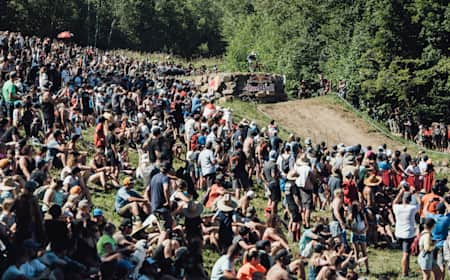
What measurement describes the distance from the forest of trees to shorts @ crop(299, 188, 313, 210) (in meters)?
27.8

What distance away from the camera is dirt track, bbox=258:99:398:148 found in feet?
116

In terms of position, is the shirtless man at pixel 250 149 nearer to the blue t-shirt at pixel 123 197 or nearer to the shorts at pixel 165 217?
the blue t-shirt at pixel 123 197

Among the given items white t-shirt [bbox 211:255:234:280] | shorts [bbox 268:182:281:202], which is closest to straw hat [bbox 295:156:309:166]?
shorts [bbox 268:182:281:202]

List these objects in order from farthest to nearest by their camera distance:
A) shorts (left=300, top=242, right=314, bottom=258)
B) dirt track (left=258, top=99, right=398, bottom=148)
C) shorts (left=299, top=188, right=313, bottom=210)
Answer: dirt track (left=258, top=99, right=398, bottom=148)
shorts (left=299, top=188, right=313, bottom=210)
shorts (left=300, top=242, right=314, bottom=258)

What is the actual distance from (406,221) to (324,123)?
21781 mm

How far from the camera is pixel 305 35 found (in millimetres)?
54750

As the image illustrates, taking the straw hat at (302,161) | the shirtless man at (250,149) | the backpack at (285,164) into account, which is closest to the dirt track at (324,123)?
the shirtless man at (250,149)

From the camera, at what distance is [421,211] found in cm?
1655

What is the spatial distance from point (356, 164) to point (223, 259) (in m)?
7.26

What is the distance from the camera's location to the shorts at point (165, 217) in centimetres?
1340

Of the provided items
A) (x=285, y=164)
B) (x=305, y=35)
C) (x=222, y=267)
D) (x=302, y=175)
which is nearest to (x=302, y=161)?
(x=302, y=175)

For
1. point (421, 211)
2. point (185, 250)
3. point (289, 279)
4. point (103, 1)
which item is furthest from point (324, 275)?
point (103, 1)

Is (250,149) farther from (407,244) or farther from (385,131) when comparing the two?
(385,131)

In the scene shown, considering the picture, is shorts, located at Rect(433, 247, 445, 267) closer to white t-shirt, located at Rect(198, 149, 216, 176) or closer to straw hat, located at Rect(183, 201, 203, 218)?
straw hat, located at Rect(183, 201, 203, 218)
